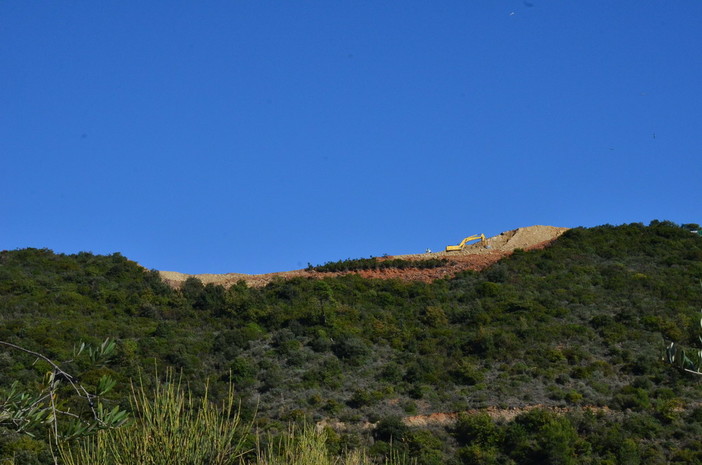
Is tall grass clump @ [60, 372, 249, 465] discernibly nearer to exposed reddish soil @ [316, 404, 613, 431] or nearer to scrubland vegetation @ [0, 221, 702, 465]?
scrubland vegetation @ [0, 221, 702, 465]

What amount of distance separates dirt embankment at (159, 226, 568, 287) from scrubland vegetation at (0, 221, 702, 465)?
1802 millimetres

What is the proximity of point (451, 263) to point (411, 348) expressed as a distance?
1606cm

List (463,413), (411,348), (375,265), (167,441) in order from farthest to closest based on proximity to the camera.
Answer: (375,265)
(411,348)
(463,413)
(167,441)

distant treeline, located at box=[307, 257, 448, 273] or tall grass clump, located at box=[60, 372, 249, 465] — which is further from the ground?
distant treeline, located at box=[307, 257, 448, 273]

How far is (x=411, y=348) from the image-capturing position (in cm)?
3462

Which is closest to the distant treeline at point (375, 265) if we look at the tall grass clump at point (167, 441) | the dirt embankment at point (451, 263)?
the dirt embankment at point (451, 263)

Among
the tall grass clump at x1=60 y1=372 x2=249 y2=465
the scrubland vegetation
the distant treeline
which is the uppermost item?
the distant treeline

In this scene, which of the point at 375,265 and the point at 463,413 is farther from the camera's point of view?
the point at 375,265

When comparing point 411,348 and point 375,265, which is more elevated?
point 375,265

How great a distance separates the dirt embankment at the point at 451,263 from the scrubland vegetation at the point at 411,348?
1.80m

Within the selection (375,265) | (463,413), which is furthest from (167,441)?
(375,265)

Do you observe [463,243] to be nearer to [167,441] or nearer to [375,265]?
[375,265]

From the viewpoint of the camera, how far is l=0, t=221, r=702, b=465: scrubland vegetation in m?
25.8

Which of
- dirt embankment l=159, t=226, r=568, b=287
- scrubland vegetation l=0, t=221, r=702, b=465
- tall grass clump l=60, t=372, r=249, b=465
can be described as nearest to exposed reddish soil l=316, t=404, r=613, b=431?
scrubland vegetation l=0, t=221, r=702, b=465
